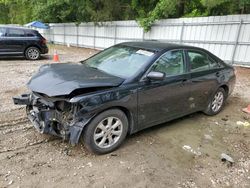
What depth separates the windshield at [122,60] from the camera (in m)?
3.87

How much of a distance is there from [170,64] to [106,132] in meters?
1.64

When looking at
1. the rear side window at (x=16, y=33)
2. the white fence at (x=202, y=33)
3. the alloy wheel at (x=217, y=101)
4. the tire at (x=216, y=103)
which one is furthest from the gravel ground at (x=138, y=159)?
the rear side window at (x=16, y=33)

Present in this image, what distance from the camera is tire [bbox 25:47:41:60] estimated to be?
12.0m

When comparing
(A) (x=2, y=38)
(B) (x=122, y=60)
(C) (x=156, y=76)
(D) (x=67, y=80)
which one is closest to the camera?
(D) (x=67, y=80)

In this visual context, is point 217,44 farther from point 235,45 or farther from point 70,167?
point 70,167

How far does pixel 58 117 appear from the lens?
3301 mm

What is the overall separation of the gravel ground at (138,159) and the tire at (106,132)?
5.4 inches

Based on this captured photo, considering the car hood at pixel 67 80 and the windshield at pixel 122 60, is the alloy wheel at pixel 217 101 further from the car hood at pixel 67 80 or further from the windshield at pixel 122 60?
the car hood at pixel 67 80

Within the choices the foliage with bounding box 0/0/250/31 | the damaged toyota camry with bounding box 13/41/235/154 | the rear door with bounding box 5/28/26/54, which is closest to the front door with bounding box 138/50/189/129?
the damaged toyota camry with bounding box 13/41/235/154

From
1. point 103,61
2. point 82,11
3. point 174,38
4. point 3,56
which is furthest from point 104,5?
point 103,61

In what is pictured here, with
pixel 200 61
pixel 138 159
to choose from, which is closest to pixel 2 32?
pixel 200 61

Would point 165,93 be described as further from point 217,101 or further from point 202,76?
point 217,101

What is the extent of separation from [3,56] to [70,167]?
33.3ft

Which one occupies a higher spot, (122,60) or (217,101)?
(122,60)
